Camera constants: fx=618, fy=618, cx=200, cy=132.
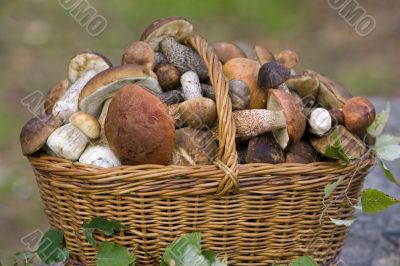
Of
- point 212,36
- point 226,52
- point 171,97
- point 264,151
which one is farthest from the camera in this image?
point 212,36

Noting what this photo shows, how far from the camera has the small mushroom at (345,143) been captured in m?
1.70

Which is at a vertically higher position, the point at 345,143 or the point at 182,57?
the point at 345,143

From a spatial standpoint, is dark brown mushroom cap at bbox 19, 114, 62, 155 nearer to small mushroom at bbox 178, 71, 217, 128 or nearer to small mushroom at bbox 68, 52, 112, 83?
small mushroom at bbox 68, 52, 112, 83

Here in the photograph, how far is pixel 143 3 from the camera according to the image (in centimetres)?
554

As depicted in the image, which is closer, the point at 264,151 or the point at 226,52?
the point at 264,151

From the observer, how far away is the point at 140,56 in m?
1.77

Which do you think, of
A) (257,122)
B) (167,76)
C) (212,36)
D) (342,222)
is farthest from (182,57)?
(212,36)

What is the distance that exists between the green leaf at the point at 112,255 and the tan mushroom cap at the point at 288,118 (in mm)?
510

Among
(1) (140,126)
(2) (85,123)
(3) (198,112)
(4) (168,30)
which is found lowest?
(2) (85,123)

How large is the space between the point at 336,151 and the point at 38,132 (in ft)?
2.63

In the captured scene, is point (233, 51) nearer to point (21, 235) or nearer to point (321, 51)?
point (21, 235)

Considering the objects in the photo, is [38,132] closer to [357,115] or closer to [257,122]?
[257,122]

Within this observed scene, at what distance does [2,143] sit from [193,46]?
2.25 meters

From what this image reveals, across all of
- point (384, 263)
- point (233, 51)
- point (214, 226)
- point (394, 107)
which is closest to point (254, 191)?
point (214, 226)
